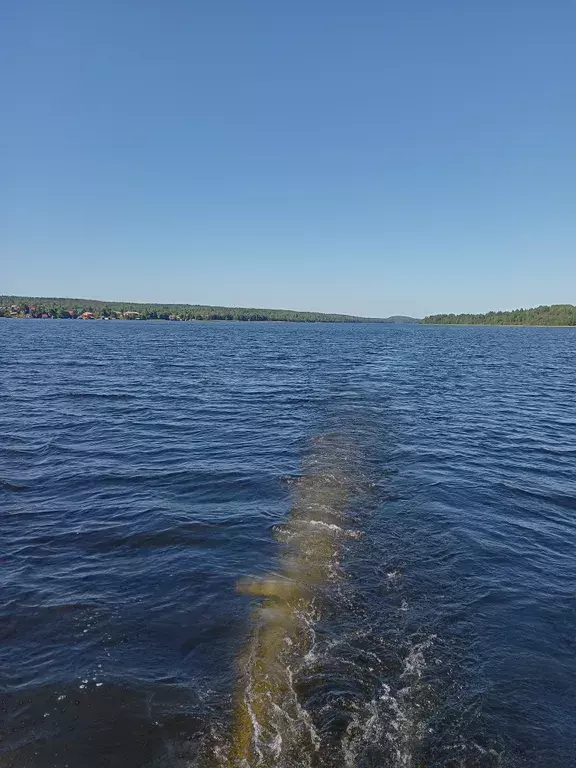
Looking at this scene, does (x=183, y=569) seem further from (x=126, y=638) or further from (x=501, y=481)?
(x=501, y=481)

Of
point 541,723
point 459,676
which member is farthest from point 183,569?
point 541,723

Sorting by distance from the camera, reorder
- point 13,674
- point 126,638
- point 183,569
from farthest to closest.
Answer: point 183,569 < point 126,638 < point 13,674

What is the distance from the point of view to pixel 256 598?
36.6ft

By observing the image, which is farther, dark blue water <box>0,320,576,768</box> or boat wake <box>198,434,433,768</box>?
dark blue water <box>0,320,576,768</box>

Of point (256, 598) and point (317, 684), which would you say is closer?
point (317, 684)

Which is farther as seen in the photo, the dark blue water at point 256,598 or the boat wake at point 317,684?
the dark blue water at point 256,598

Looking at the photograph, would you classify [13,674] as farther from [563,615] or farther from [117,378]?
[117,378]

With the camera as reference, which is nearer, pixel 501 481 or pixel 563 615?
pixel 563 615

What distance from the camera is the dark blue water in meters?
7.75

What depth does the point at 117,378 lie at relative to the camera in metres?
46.8

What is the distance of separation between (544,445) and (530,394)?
19.7 m

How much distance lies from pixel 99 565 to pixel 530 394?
139 ft

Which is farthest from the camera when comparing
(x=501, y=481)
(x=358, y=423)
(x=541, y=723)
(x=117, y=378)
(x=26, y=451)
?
(x=117, y=378)

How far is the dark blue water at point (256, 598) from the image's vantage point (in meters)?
7.75
